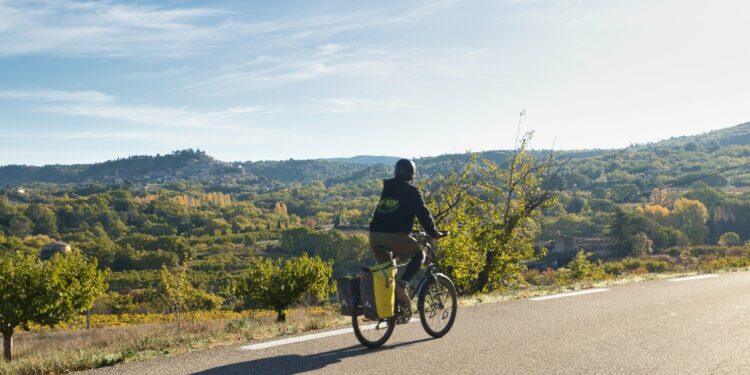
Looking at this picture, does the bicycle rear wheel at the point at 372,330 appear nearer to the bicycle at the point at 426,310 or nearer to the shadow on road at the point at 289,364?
the bicycle at the point at 426,310

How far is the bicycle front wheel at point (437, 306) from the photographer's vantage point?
6941 millimetres

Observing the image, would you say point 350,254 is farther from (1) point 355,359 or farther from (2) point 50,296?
(1) point 355,359

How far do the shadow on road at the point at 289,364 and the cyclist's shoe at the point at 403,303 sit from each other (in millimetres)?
461

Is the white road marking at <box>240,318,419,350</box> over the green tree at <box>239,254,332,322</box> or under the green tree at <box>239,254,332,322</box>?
over

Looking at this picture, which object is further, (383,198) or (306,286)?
(306,286)

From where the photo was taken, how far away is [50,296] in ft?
78.5

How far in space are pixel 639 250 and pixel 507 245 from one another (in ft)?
249

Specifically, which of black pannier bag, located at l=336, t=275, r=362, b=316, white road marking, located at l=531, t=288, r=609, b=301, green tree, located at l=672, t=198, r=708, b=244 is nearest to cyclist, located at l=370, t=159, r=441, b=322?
black pannier bag, located at l=336, t=275, r=362, b=316

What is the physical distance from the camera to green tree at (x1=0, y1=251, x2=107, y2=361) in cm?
2330

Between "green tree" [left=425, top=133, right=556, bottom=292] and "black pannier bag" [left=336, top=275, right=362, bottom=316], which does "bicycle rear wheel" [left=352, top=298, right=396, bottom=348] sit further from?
"green tree" [left=425, top=133, right=556, bottom=292]

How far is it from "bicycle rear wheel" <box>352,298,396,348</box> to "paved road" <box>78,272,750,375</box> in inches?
4.9

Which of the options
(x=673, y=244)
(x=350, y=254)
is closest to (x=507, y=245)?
(x=673, y=244)

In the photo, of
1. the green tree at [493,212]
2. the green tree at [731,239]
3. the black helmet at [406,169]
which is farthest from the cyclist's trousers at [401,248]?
the green tree at [731,239]


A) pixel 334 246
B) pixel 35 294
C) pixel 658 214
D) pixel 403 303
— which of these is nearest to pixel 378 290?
pixel 403 303
